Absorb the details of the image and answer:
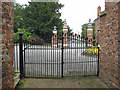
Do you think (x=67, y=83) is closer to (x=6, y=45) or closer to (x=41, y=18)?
(x=6, y=45)

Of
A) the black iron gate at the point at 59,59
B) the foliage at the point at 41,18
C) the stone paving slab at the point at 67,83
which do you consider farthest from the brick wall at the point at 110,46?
the foliage at the point at 41,18

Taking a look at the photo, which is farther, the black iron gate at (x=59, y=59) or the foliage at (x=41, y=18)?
the foliage at (x=41, y=18)

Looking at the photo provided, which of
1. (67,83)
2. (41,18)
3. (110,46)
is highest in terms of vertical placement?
(41,18)

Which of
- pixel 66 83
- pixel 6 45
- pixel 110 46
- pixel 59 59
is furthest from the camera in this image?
pixel 59 59

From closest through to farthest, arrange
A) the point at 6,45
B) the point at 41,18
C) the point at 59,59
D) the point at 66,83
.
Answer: the point at 6,45, the point at 66,83, the point at 59,59, the point at 41,18

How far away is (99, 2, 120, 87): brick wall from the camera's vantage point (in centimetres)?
348

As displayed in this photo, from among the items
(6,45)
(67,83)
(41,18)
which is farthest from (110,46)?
(41,18)

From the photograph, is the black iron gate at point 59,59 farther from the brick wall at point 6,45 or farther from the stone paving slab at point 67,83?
the brick wall at point 6,45

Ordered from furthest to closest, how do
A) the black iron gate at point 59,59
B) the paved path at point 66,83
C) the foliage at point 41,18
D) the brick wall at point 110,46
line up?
the foliage at point 41,18 < the black iron gate at point 59,59 < the paved path at point 66,83 < the brick wall at point 110,46

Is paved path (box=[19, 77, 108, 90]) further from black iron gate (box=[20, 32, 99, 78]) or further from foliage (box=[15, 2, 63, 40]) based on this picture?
foliage (box=[15, 2, 63, 40])

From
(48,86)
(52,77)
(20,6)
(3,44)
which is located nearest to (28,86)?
(48,86)

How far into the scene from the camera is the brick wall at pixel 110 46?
3.48 meters


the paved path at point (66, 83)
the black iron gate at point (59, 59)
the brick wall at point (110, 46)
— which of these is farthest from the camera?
the black iron gate at point (59, 59)

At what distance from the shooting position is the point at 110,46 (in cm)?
389
